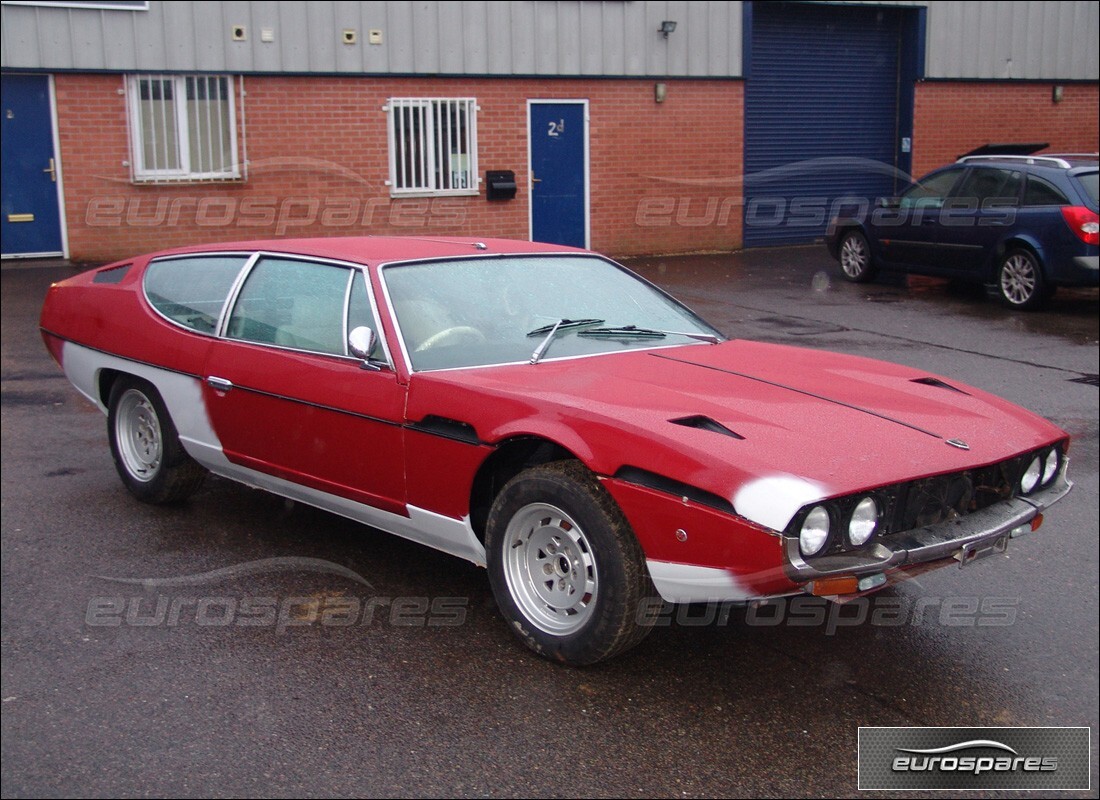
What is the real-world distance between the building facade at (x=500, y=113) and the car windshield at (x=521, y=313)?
459 inches

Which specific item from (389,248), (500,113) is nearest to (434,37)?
(500,113)

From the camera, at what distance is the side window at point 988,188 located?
42.7 ft

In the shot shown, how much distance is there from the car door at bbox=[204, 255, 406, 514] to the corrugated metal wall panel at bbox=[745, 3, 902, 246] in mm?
15605

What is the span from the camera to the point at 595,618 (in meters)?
4.05

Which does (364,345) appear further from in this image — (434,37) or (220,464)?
(434,37)

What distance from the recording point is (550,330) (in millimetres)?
5012

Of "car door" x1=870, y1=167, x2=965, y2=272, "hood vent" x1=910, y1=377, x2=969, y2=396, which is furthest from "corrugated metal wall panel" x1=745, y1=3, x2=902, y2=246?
"hood vent" x1=910, y1=377, x2=969, y2=396

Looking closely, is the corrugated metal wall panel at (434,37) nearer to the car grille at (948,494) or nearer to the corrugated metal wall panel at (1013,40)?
the corrugated metal wall panel at (1013,40)

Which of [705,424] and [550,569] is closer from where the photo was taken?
[705,424]

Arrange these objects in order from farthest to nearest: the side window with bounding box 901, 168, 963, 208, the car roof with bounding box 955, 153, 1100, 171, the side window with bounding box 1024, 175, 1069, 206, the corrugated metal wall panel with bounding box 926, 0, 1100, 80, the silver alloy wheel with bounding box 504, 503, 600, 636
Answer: the corrugated metal wall panel with bounding box 926, 0, 1100, 80
the side window with bounding box 901, 168, 963, 208
the car roof with bounding box 955, 153, 1100, 171
the side window with bounding box 1024, 175, 1069, 206
the silver alloy wheel with bounding box 504, 503, 600, 636

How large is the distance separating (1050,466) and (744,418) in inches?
48.4

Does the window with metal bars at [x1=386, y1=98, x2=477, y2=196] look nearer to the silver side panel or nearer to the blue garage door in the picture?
the blue garage door

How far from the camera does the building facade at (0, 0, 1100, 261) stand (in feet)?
51.8

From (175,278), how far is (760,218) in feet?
50.9
